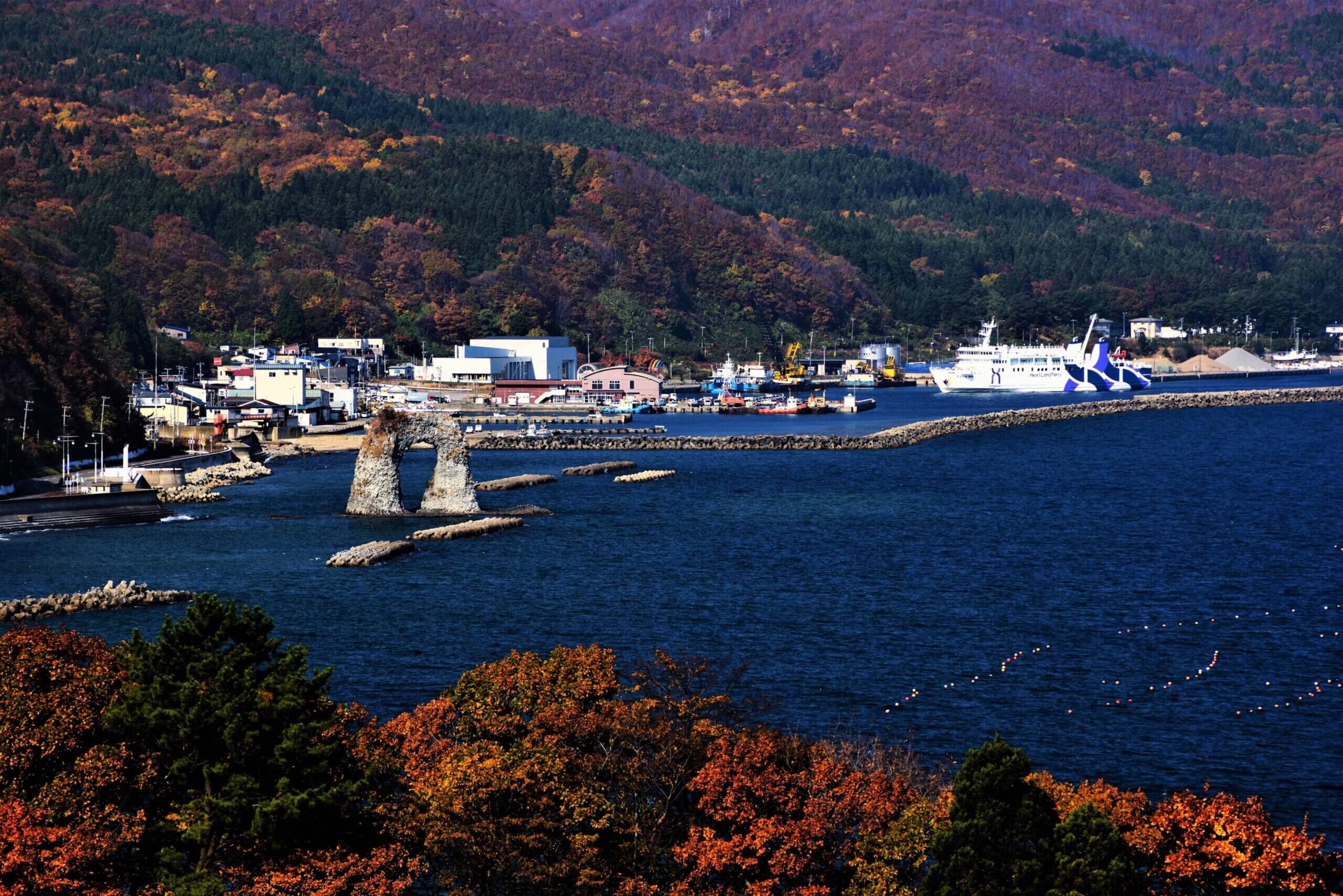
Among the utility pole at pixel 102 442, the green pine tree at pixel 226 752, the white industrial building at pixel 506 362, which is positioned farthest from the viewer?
the white industrial building at pixel 506 362

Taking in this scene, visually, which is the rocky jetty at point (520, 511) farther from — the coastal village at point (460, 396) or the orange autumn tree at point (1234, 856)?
the orange autumn tree at point (1234, 856)

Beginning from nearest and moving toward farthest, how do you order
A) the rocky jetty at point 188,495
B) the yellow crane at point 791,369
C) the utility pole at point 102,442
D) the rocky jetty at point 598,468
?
the rocky jetty at point 188,495 < the utility pole at point 102,442 < the rocky jetty at point 598,468 < the yellow crane at point 791,369

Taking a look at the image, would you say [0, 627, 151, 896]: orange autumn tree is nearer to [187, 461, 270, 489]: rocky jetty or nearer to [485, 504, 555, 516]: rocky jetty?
[485, 504, 555, 516]: rocky jetty

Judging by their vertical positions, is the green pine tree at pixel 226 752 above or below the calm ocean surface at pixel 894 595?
above

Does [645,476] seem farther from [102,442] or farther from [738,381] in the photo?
[738,381]

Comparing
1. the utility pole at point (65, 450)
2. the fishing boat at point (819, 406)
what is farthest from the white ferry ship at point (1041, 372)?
the utility pole at point (65, 450)

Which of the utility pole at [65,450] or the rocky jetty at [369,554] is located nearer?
the rocky jetty at [369,554]

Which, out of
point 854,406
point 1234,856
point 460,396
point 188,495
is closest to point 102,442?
point 188,495
